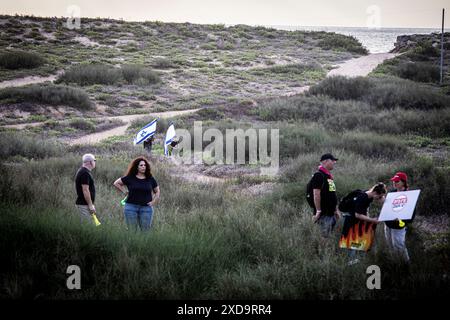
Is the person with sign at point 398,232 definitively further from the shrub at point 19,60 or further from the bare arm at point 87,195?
the shrub at point 19,60

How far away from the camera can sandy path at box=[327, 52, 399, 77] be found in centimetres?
4117

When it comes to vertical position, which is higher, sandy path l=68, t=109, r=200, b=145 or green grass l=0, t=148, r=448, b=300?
sandy path l=68, t=109, r=200, b=145

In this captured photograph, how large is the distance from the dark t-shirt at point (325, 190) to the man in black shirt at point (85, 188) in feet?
12.6

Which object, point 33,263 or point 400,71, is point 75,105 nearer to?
point 33,263

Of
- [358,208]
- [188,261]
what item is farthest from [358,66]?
[188,261]

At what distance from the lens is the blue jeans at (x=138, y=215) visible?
809 centimetres

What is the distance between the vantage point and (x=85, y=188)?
26.2ft

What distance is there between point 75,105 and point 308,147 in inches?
570

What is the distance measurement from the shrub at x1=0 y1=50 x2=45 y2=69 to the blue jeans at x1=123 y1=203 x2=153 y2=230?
1163 inches

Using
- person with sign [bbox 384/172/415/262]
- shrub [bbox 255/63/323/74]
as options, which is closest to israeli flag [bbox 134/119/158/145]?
person with sign [bbox 384/172/415/262]

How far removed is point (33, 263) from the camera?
Result: 244 inches

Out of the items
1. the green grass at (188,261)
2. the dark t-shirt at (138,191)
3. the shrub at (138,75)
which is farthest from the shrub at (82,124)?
the dark t-shirt at (138,191)

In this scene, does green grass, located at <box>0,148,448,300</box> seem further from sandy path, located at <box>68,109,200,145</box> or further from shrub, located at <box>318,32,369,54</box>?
shrub, located at <box>318,32,369,54</box>

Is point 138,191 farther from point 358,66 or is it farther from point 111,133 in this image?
point 358,66
